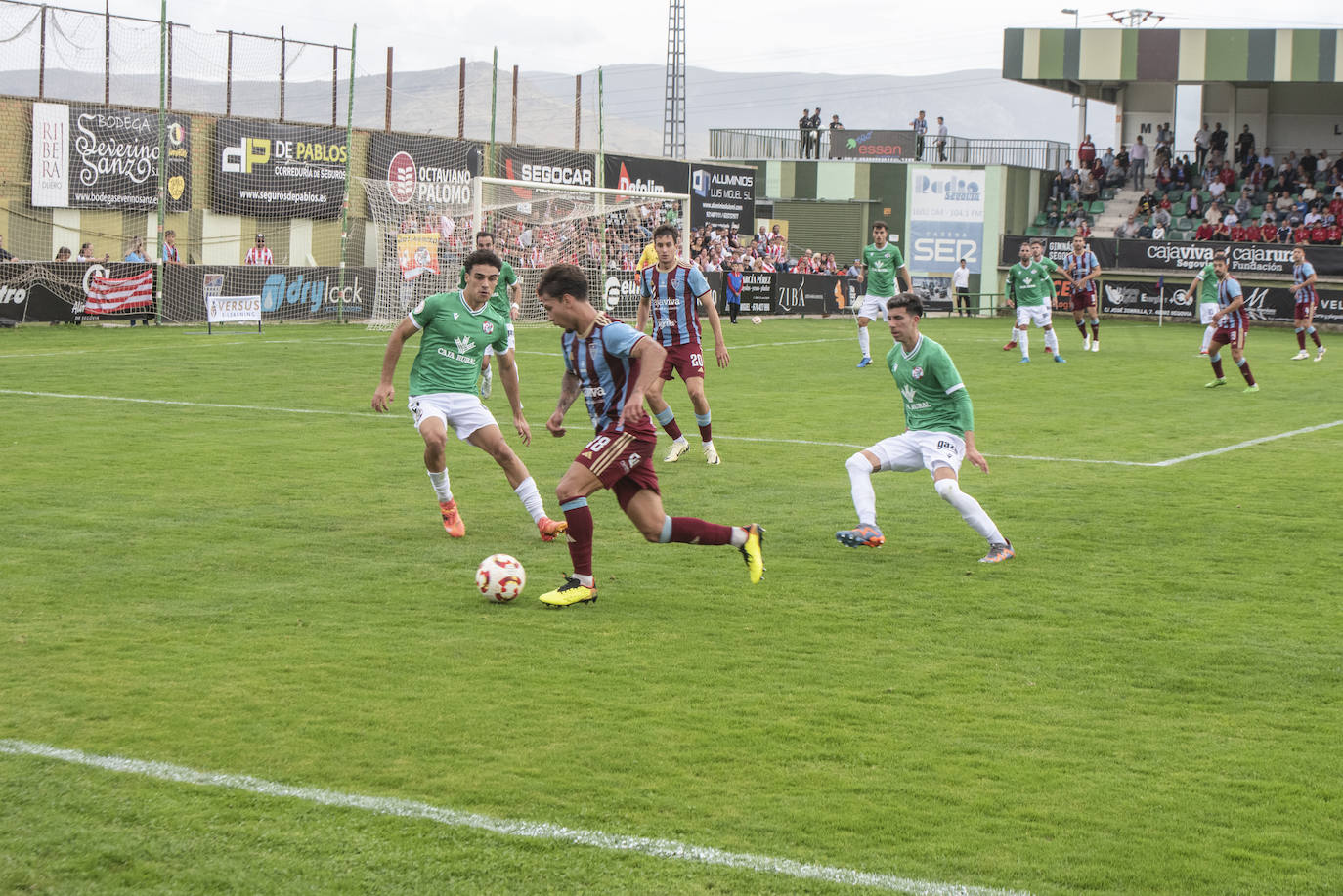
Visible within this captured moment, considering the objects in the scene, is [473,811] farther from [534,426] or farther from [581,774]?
[534,426]

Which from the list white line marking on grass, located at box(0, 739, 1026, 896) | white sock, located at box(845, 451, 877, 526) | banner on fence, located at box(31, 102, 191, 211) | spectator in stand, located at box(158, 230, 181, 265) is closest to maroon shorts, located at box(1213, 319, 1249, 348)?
white sock, located at box(845, 451, 877, 526)

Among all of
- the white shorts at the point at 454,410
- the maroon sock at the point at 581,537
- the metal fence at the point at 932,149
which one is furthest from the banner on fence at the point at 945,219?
the maroon sock at the point at 581,537

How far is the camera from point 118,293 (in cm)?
3130

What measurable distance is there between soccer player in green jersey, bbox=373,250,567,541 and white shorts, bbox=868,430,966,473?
7.69 feet

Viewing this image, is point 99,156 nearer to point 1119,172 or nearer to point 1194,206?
point 1194,206

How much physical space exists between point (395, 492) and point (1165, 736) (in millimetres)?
7408

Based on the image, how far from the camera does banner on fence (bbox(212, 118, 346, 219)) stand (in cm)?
3700

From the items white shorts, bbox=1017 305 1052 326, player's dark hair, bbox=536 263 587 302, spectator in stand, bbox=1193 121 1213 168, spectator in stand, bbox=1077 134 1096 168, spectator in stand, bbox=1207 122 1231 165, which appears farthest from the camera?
spectator in stand, bbox=1077 134 1096 168

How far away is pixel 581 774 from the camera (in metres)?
5.30

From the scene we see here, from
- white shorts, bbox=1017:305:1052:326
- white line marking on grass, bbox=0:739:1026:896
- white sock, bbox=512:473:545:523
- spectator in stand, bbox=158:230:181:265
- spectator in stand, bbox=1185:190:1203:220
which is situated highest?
spectator in stand, bbox=1185:190:1203:220

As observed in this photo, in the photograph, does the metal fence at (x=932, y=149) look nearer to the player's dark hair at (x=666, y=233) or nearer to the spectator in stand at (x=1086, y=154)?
the spectator in stand at (x=1086, y=154)

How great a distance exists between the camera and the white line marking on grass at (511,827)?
4410 mm

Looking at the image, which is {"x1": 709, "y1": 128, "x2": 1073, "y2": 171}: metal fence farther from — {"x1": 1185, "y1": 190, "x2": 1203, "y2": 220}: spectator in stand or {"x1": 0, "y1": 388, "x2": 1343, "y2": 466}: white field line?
{"x1": 0, "y1": 388, "x2": 1343, "y2": 466}: white field line

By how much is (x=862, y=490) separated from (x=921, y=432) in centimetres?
61
